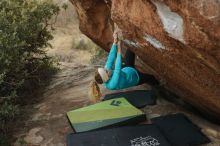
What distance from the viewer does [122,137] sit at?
198 inches

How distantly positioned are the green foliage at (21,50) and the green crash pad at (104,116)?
945 millimetres

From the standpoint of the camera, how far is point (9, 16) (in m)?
7.09

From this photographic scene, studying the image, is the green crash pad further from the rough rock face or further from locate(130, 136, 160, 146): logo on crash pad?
the rough rock face

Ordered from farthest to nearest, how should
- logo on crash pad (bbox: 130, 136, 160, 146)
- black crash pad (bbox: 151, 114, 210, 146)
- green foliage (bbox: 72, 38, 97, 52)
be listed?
1. green foliage (bbox: 72, 38, 97, 52)
2. black crash pad (bbox: 151, 114, 210, 146)
3. logo on crash pad (bbox: 130, 136, 160, 146)

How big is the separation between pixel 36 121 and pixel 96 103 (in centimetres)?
96

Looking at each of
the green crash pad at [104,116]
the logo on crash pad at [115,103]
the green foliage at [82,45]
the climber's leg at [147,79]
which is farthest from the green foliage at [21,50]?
the green foliage at [82,45]

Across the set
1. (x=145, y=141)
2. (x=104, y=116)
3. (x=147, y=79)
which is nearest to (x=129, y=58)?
(x=147, y=79)

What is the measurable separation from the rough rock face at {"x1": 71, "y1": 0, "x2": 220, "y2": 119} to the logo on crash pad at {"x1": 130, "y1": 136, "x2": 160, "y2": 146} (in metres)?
0.80

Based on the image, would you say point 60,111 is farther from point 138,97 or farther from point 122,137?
point 122,137

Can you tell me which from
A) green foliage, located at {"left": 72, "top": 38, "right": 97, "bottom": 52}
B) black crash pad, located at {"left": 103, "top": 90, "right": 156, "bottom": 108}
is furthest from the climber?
green foliage, located at {"left": 72, "top": 38, "right": 97, "bottom": 52}

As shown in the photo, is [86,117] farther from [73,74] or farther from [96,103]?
[73,74]

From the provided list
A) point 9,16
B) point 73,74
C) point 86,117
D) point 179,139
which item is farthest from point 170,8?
point 73,74

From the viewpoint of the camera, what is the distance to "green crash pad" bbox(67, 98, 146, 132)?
17.7 ft

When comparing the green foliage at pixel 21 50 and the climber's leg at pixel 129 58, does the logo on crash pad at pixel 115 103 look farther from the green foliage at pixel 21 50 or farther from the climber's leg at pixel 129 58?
the green foliage at pixel 21 50
